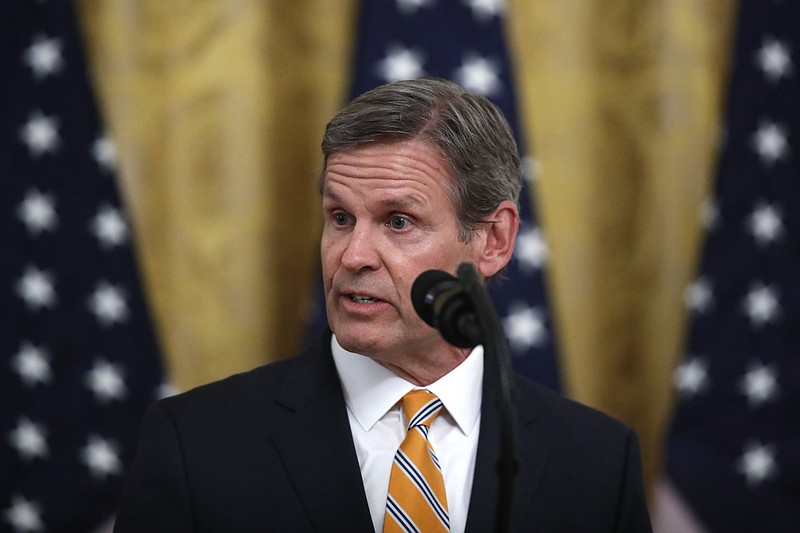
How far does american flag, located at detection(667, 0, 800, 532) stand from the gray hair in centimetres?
166

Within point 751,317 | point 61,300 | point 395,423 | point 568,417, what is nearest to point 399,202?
point 395,423

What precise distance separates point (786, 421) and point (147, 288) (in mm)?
2312

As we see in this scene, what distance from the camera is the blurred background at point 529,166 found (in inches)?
123

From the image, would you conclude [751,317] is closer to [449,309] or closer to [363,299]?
[363,299]

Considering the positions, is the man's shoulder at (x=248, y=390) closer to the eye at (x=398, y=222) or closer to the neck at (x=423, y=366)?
the neck at (x=423, y=366)

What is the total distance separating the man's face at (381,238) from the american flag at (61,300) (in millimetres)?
1567

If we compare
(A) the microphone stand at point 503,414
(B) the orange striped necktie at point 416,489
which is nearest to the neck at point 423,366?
(B) the orange striped necktie at point 416,489

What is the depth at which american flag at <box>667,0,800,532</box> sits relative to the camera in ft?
10.7

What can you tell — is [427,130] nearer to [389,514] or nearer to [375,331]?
[375,331]

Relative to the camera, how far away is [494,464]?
5.62 feet

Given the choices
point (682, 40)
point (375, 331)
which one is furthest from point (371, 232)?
point (682, 40)

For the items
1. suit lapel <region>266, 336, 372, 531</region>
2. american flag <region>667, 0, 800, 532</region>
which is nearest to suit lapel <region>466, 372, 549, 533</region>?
suit lapel <region>266, 336, 372, 531</region>

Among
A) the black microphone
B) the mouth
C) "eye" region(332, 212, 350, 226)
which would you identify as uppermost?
the black microphone

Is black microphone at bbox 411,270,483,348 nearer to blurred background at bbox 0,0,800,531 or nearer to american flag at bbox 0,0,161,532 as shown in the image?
blurred background at bbox 0,0,800,531
